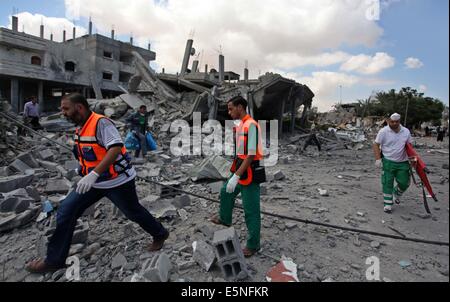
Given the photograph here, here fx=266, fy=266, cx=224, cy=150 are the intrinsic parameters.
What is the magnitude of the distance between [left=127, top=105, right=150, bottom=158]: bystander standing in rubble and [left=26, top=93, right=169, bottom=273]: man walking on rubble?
4.28 metres

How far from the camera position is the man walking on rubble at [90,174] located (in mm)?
2107

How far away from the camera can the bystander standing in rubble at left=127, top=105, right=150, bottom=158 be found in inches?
254

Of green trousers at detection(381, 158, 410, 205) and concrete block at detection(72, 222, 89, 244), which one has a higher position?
green trousers at detection(381, 158, 410, 205)

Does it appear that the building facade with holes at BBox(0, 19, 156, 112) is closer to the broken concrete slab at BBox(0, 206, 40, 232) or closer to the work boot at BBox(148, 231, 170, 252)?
the broken concrete slab at BBox(0, 206, 40, 232)

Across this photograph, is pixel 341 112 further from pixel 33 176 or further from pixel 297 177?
pixel 33 176

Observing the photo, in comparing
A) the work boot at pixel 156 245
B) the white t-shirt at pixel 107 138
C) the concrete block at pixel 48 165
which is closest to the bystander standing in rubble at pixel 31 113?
the concrete block at pixel 48 165

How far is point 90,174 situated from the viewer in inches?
81.7

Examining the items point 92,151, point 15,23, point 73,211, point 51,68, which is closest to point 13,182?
point 73,211

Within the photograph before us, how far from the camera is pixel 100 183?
2199 millimetres

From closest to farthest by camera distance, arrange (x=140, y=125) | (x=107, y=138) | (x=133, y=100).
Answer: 1. (x=107, y=138)
2. (x=140, y=125)
3. (x=133, y=100)

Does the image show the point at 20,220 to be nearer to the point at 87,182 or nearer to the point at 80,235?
the point at 80,235

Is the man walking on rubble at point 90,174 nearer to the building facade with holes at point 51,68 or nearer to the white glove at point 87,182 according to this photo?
Result: the white glove at point 87,182

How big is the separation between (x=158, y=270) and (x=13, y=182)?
3.63 meters

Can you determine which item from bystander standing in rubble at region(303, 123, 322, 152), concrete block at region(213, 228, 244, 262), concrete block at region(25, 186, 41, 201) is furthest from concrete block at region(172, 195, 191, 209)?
bystander standing in rubble at region(303, 123, 322, 152)
